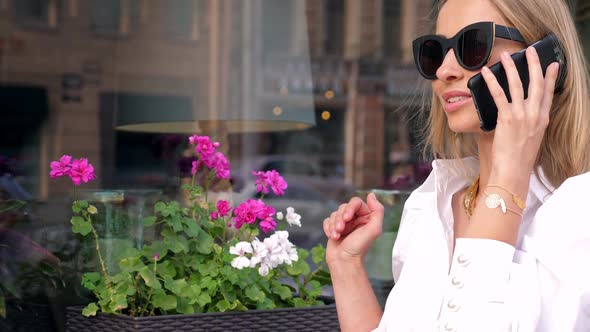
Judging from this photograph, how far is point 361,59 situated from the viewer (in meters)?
13.7

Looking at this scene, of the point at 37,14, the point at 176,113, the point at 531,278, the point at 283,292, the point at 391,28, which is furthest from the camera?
the point at 391,28

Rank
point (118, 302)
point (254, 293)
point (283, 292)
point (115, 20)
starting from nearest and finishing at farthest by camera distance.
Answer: point (118, 302)
point (254, 293)
point (283, 292)
point (115, 20)

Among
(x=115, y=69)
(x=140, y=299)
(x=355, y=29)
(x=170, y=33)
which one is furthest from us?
(x=355, y=29)

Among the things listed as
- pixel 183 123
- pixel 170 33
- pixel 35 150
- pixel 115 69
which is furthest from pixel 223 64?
pixel 183 123

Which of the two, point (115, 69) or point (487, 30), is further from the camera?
point (115, 69)

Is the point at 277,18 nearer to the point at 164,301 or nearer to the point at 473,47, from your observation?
the point at 164,301

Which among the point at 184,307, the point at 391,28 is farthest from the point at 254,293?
the point at 391,28

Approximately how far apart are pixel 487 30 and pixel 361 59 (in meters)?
12.5

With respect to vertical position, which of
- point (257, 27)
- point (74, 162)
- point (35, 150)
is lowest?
point (35, 150)

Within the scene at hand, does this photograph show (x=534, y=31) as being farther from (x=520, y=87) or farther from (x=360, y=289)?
(x=360, y=289)

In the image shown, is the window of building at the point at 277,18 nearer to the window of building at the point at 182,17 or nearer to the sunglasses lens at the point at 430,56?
the window of building at the point at 182,17

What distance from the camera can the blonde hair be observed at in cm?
128

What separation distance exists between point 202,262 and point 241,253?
6.2 inches

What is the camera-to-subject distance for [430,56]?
1385 mm
